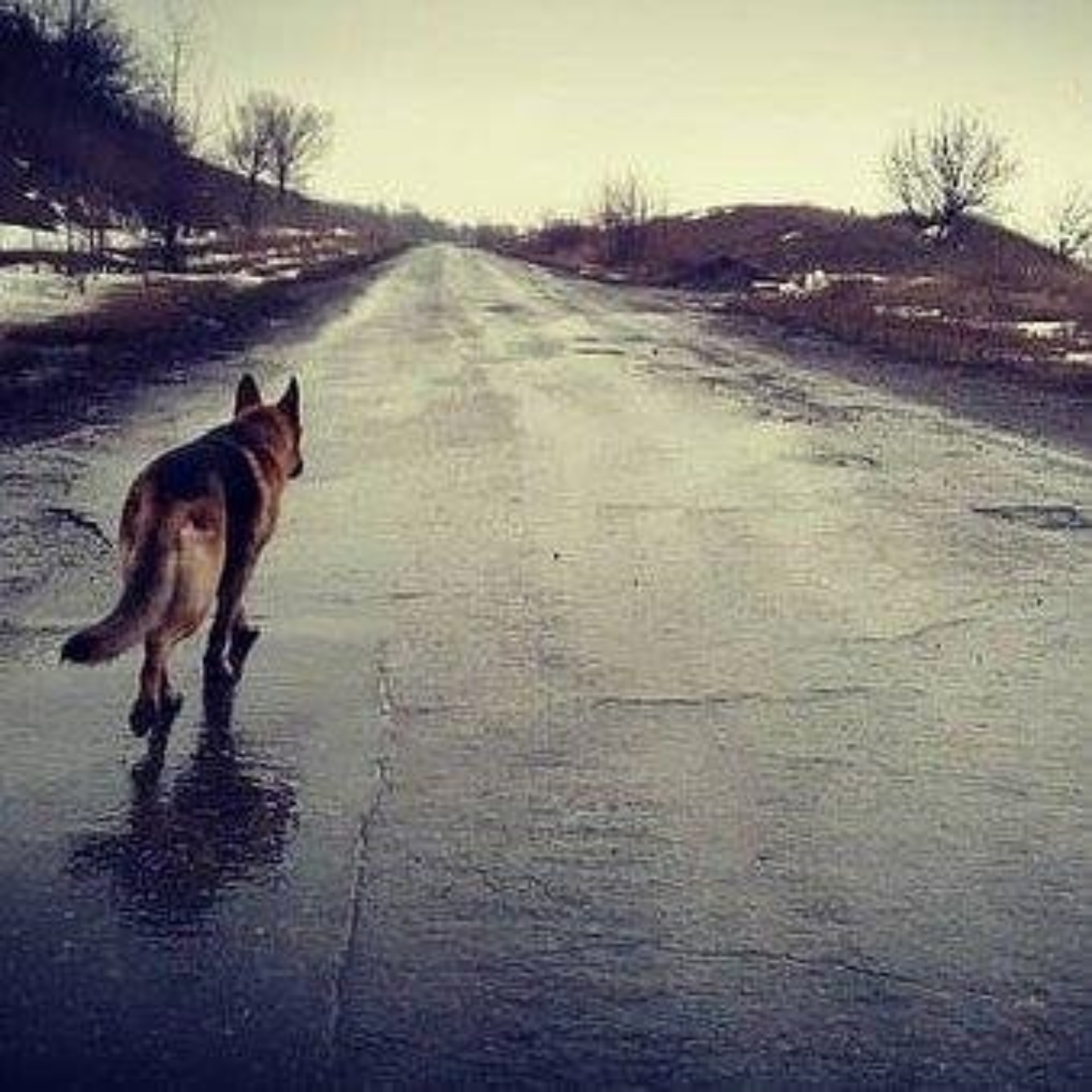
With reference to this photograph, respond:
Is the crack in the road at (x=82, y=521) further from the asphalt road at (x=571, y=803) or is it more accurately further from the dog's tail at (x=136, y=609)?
the dog's tail at (x=136, y=609)

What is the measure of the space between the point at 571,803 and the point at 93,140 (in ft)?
192

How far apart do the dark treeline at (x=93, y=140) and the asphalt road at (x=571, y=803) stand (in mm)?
30464

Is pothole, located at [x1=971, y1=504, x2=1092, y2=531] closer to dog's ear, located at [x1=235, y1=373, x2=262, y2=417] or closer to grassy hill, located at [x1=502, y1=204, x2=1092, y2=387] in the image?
dog's ear, located at [x1=235, y1=373, x2=262, y2=417]

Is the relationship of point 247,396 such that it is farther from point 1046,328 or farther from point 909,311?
point 909,311

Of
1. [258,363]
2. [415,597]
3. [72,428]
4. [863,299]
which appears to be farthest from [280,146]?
[415,597]

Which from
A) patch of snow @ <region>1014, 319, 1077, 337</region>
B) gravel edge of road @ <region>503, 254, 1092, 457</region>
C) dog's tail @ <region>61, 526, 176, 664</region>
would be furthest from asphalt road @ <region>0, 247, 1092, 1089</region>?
patch of snow @ <region>1014, 319, 1077, 337</region>

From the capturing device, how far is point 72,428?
11695 millimetres

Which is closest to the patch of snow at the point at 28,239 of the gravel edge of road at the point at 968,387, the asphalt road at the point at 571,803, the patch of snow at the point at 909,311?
the gravel edge of road at the point at 968,387

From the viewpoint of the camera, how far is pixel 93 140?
187 ft

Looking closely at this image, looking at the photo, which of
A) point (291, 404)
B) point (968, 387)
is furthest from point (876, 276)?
point (291, 404)

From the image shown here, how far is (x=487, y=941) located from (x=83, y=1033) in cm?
100

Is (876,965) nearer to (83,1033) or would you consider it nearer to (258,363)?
(83,1033)

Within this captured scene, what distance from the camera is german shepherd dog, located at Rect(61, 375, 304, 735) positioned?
450 cm

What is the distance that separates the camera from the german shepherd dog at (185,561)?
4.50 metres
